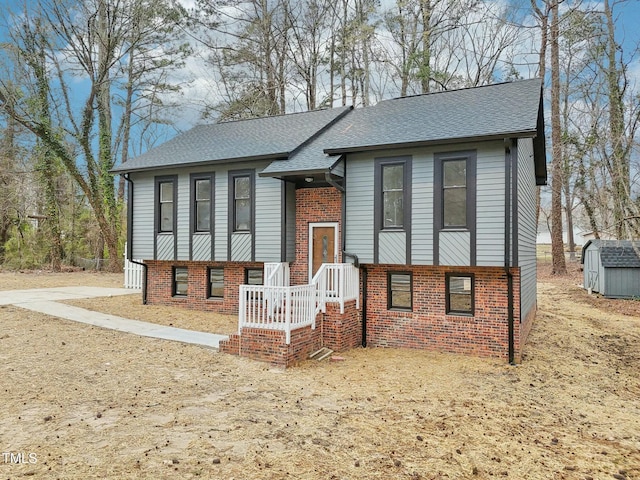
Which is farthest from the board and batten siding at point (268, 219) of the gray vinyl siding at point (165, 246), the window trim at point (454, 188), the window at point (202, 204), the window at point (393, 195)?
the window trim at point (454, 188)

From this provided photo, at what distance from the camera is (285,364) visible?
7844 millimetres

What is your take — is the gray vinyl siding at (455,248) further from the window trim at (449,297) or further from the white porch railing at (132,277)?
the white porch railing at (132,277)

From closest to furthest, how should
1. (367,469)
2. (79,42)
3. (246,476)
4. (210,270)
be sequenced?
(246,476), (367,469), (210,270), (79,42)

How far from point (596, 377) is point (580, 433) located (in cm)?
331

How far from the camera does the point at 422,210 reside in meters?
9.34

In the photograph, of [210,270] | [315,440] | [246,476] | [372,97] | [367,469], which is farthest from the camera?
[372,97]

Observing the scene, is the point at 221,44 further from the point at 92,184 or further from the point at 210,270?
the point at 210,270

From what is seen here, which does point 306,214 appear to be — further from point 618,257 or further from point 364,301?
point 618,257

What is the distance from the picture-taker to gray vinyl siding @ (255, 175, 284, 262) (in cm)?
1125

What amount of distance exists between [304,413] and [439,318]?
15.4 ft

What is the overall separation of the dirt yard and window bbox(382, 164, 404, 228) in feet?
9.73

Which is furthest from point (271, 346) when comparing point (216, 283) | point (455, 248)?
point (216, 283)

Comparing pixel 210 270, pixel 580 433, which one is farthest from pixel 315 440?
pixel 210 270

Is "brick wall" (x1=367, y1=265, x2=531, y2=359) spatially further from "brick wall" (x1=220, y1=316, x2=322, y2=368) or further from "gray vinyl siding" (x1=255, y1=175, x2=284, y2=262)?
"gray vinyl siding" (x1=255, y1=175, x2=284, y2=262)
